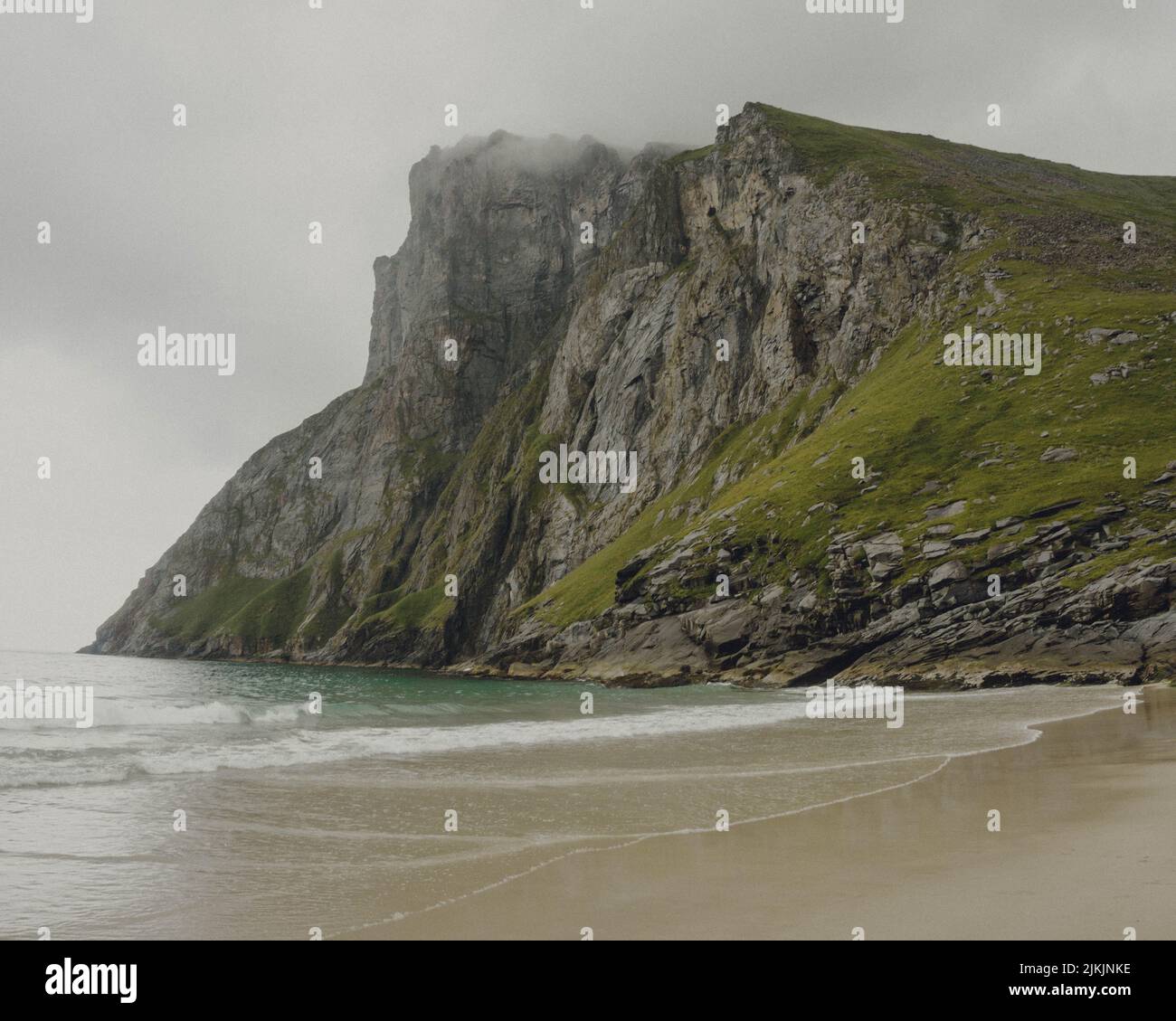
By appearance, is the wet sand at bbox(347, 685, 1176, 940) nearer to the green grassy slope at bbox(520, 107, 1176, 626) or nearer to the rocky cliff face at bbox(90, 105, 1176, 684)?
the rocky cliff face at bbox(90, 105, 1176, 684)

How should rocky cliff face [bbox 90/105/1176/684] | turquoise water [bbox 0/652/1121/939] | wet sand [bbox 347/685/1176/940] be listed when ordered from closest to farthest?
wet sand [bbox 347/685/1176/940] < turquoise water [bbox 0/652/1121/939] < rocky cliff face [bbox 90/105/1176/684]

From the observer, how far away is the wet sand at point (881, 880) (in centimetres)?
861

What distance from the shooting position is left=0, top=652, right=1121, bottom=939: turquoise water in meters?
10.8

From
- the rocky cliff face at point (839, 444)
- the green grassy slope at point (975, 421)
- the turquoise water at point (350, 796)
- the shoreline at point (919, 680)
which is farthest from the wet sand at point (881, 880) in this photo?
the green grassy slope at point (975, 421)

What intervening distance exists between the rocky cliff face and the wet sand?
153 feet

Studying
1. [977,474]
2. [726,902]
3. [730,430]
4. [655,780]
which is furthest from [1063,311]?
[726,902]

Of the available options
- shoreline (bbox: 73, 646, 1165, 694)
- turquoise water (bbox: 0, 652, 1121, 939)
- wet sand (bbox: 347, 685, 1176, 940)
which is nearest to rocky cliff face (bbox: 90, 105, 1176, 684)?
shoreline (bbox: 73, 646, 1165, 694)

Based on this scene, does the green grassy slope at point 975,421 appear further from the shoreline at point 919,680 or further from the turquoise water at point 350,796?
the turquoise water at point 350,796

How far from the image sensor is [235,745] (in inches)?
1102

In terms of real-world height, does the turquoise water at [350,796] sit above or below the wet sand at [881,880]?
below

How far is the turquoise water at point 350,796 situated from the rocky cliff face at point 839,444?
27.5 m

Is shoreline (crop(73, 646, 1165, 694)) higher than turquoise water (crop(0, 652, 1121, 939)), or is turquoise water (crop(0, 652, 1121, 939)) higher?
turquoise water (crop(0, 652, 1121, 939))
